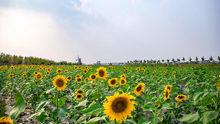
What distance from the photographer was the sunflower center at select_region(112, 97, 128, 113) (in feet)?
10.2

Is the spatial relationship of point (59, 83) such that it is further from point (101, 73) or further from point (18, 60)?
point (18, 60)

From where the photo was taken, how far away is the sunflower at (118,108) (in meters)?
3.09

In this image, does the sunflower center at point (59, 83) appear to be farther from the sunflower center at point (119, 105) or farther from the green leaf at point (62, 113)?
the sunflower center at point (119, 105)

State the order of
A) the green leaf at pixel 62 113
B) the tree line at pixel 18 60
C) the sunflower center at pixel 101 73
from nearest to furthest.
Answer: the green leaf at pixel 62 113
the sunflower center at pixel 101 73
the tree line at pixel 18 60

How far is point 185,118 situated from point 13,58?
34342mm

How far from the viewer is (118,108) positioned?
3133 mm

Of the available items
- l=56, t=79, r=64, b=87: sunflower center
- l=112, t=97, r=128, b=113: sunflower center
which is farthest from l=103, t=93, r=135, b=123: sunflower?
l=56, t=79, r=64, b=87: sunflower center

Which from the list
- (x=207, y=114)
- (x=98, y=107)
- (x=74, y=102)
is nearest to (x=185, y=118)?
(x=207, y=114)

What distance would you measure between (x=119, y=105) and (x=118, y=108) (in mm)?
33

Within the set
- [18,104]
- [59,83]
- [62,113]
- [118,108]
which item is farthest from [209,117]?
[59,83]

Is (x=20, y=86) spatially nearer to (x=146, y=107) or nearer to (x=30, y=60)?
(x=146, y=107)

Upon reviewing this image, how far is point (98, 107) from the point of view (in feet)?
10.9

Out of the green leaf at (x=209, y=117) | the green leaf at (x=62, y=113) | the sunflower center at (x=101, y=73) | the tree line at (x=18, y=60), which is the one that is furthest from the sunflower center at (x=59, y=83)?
the tree line at (x=18, y=60)

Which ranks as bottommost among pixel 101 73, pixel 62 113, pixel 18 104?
pixel 62 113
